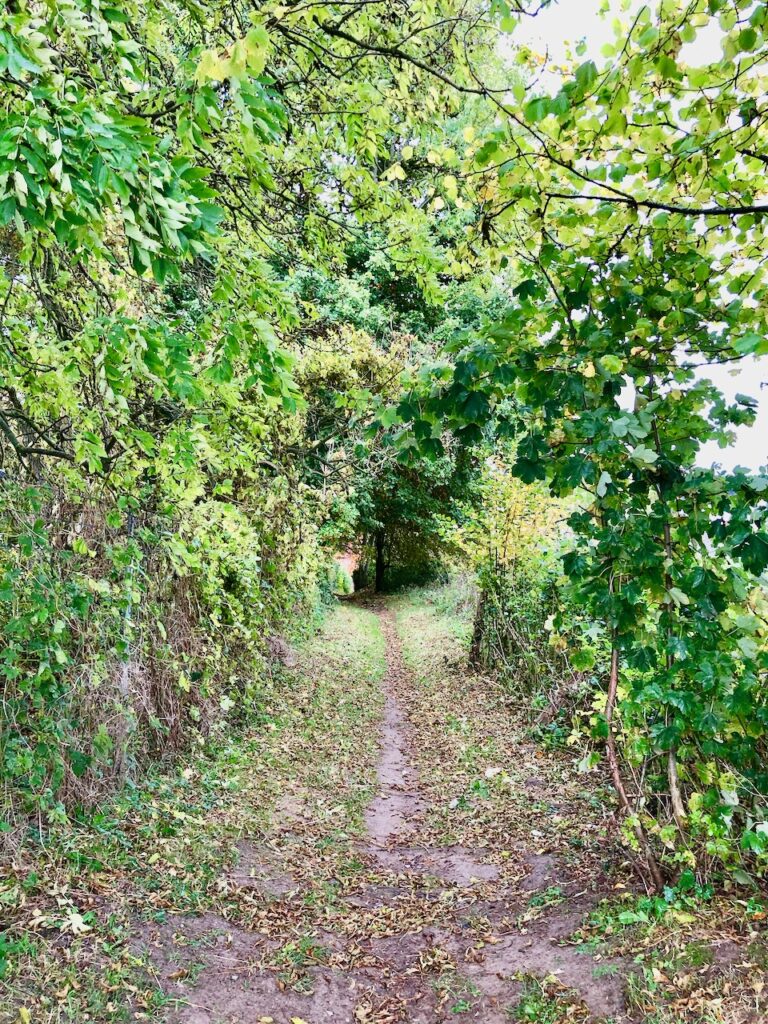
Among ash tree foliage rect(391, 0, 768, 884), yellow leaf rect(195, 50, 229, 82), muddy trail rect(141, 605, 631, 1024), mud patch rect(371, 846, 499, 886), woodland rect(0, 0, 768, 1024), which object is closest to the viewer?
yellow leaf rect(195, 50, 229, 82)

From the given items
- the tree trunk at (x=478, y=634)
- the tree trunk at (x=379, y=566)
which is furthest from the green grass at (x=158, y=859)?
the tree trunk at (x=379, y=566)

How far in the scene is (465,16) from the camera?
4477 mm

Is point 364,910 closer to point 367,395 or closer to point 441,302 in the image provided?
point 367,395

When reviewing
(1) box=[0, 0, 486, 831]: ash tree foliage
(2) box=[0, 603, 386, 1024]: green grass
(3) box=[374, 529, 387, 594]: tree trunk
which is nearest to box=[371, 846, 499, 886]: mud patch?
(2) box=[0, 603, 386, 1024]: green grass

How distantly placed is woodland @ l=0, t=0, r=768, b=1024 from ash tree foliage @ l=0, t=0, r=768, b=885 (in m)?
0.02

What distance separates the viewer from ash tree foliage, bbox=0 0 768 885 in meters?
2.47

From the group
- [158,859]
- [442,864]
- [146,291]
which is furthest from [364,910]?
[146,291]

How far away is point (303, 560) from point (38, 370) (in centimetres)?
573

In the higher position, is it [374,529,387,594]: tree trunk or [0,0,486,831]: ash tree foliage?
[0,0,486,831]: ash tree foliage

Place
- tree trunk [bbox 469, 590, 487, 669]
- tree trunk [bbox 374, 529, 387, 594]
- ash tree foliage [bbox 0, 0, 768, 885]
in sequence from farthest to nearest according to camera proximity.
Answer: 1. tree trunk [bbox 374, 529, 387, 594]
2. tree trunk [bbox 469, 590, 487, 669]
3. ash tree foliage [bbox 0, 0, 768, 885]

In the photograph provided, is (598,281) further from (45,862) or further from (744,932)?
(45,862)

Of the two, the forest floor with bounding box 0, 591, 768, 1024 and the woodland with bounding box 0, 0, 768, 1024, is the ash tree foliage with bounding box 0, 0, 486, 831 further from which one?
the forest floor with bounding box 0, 591, 768, 1024

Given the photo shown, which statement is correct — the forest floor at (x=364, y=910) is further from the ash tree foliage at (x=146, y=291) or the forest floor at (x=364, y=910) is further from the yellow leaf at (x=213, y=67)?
the yellow leaf at (x=213, y=67)

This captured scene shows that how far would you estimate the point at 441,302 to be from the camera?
16.9ft
